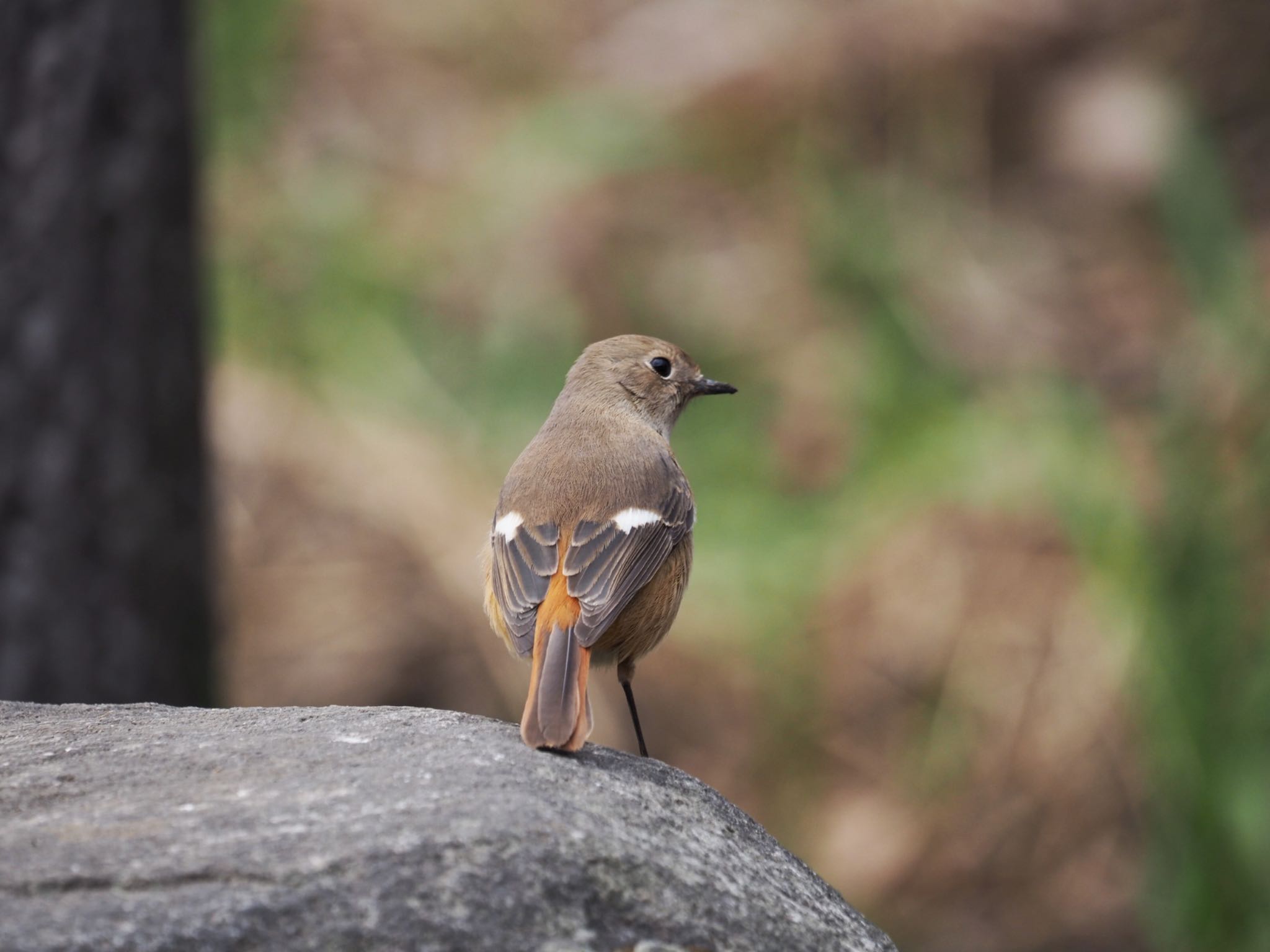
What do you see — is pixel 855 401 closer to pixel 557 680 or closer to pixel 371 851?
pixel 557 680

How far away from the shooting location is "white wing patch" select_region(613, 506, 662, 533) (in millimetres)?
4266

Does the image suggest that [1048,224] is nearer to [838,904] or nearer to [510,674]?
[510,674]

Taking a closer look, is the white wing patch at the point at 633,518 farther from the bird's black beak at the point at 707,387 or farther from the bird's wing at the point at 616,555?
the bird's black beak at the point at 707,387

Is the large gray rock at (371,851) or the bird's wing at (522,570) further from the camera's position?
the bird's wing at (522,570)

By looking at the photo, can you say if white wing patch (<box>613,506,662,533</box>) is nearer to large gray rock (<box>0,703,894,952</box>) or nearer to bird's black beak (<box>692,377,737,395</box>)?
large gray rock (<box>0,703,894,952</box>)

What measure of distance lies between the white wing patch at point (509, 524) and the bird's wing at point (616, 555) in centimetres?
20

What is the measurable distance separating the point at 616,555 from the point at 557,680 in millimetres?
660

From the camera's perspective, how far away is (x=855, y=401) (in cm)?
856

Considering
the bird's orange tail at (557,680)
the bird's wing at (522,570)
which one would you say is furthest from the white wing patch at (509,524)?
the bird's orange tail at (557,680)

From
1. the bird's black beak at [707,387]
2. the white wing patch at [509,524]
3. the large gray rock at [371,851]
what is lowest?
the large gray rock at [371,851]

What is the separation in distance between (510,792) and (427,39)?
37.2ft

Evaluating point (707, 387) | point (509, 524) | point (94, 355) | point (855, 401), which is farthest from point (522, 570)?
point (855, 401)

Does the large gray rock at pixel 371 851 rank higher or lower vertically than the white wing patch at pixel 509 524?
lower

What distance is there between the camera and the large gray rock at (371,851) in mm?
2477
